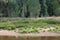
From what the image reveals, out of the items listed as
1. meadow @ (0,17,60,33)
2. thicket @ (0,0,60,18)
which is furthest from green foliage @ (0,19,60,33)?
thicket @ (0,0,60,18)

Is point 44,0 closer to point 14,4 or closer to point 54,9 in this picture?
point 54,9

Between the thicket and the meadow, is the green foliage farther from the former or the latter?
the thicket

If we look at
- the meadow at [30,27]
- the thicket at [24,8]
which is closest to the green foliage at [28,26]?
the meadow at [30,27]

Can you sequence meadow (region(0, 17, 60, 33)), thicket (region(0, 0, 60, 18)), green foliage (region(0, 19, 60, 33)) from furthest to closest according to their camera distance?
thicket (region(0, 0, 60, 18)) < meadow (region(0, 17, 60, 33)) < green foliage (region(0, 19, 60, 33))

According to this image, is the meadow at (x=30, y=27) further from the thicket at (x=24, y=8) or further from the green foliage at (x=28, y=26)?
the thicket at (x=24, y=8)

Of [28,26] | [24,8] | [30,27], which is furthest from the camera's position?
[24,8]

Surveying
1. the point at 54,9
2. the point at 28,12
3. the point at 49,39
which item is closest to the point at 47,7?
the point at 54,9

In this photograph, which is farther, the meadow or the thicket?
the thicket

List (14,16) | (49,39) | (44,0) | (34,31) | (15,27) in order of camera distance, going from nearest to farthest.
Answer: (49,39), (34,31), (15,27), (14,16), (44,0)

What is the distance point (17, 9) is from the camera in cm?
2941

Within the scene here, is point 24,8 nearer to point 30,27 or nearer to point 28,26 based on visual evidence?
point 28,26

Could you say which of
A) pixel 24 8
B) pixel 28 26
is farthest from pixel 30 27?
pixel 24 8

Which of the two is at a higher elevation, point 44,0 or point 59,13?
point 44,0

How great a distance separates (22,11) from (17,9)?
800mm
